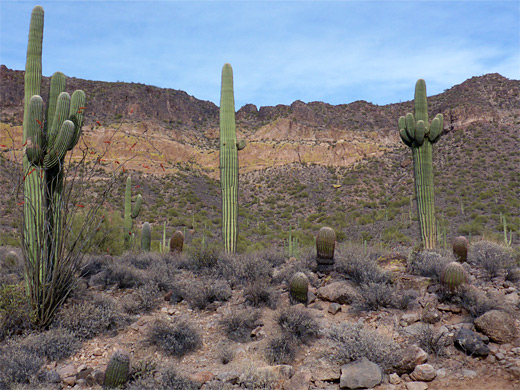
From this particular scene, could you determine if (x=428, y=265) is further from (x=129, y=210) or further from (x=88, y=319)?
(x=129, y=210)

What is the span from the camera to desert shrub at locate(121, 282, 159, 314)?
730 centimetres

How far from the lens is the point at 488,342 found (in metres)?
5.64

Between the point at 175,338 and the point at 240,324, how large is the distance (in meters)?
1.06

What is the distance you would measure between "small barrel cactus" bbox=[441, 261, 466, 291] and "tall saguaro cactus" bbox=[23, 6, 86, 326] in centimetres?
667

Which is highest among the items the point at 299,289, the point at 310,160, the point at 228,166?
the point at 310,160

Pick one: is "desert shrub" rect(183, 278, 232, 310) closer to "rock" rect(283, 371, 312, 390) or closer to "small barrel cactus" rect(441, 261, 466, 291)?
"rock" rect(283, 371, 312, 390)

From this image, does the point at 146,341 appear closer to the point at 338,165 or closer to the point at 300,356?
the point at 300,356

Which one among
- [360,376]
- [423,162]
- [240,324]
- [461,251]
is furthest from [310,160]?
[360,376]

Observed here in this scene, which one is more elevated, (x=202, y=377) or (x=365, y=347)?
(x=365, y=347)

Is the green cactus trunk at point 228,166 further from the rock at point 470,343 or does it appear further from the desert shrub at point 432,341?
the rock at point 470,343

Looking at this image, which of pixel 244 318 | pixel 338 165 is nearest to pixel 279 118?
pixel 338 165

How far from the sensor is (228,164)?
11195 mm

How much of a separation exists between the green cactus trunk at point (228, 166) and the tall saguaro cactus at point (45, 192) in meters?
4.30

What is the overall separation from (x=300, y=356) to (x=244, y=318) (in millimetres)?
1168
